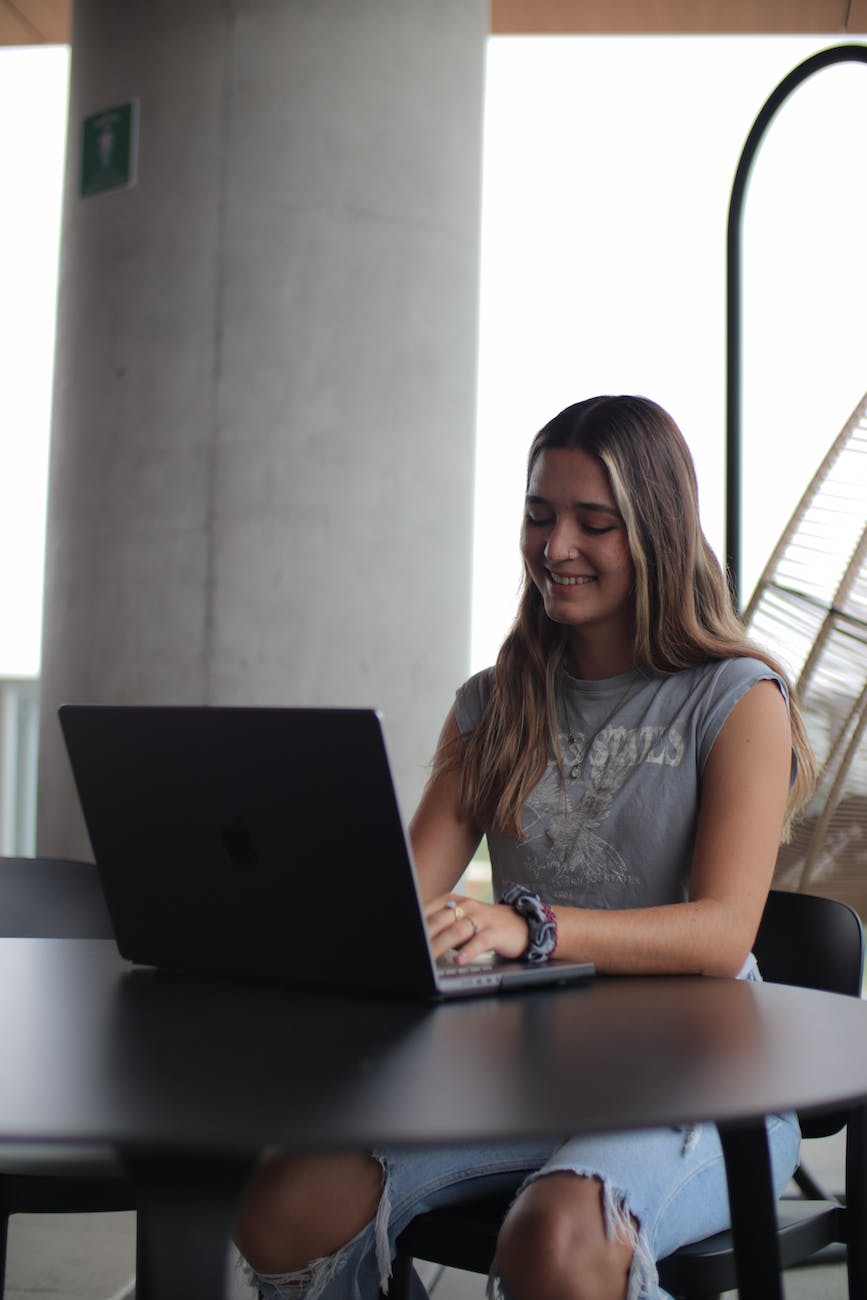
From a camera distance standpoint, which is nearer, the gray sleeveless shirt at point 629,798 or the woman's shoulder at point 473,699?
the gray sleeveless shirt at point 629,798

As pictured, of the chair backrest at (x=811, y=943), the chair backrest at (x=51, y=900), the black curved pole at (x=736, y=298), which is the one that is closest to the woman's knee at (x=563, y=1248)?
the chair backrest at (x=811, y=943)

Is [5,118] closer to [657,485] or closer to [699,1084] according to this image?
[657,485]

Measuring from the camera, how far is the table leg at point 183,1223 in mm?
768

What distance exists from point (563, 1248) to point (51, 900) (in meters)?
1.20

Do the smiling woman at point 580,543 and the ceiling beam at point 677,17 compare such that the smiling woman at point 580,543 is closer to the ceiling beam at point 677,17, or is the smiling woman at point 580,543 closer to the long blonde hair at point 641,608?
the long blonde hair at point 641,608

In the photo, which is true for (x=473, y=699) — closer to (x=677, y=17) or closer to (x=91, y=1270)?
(x=91, y=1270)

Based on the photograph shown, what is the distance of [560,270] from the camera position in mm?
6523

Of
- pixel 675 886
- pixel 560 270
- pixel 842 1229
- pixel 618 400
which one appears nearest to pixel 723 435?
pixel 618 400

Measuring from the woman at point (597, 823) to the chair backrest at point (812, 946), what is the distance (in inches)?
5.1

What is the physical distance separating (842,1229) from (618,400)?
3.20 ft

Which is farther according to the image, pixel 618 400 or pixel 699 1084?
pixel 618 400

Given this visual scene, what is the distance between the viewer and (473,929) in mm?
1235

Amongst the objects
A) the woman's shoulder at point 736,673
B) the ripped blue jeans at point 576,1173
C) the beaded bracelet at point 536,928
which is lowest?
the ripped blue jeans at point 576,1173

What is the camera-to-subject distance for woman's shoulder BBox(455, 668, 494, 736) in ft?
6.03
